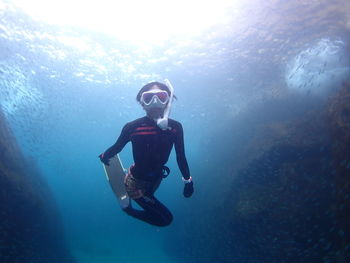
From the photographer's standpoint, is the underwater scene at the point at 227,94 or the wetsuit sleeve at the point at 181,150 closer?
the wetsuit sleeve at the point at 181,150

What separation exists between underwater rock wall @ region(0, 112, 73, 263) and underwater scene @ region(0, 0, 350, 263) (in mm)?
91

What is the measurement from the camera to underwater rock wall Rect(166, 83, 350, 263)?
364 inches

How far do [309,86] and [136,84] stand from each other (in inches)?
594

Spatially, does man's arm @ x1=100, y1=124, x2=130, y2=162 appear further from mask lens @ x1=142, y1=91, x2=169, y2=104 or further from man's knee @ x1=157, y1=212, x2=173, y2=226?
man's knee @ x1=157, y1=212, x2=173, y2=226

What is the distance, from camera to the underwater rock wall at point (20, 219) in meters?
10.4

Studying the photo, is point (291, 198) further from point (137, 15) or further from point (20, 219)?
point (20, 219)

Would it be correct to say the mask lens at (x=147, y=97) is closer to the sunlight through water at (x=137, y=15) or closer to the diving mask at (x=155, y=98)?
the diving mask at (x=155, y=98)

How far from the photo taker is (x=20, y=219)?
472 inches

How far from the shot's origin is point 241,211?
47.0ft

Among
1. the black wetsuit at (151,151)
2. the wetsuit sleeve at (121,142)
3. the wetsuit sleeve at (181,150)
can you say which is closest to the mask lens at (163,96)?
the black wetsuit at (151,151)

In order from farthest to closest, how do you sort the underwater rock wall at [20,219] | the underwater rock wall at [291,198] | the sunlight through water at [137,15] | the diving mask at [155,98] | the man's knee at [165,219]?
the sunlight through water at [137,15] → the underwater rock wall at [20,219] → the underwater rock wall at [291,198] → the man's knee at [165,219] → the diving mask at [155,98]

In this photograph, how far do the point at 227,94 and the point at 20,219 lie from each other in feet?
63.9

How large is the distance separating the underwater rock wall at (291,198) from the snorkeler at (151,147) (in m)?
7.03

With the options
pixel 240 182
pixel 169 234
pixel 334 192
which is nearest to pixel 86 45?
pixel 240 182
